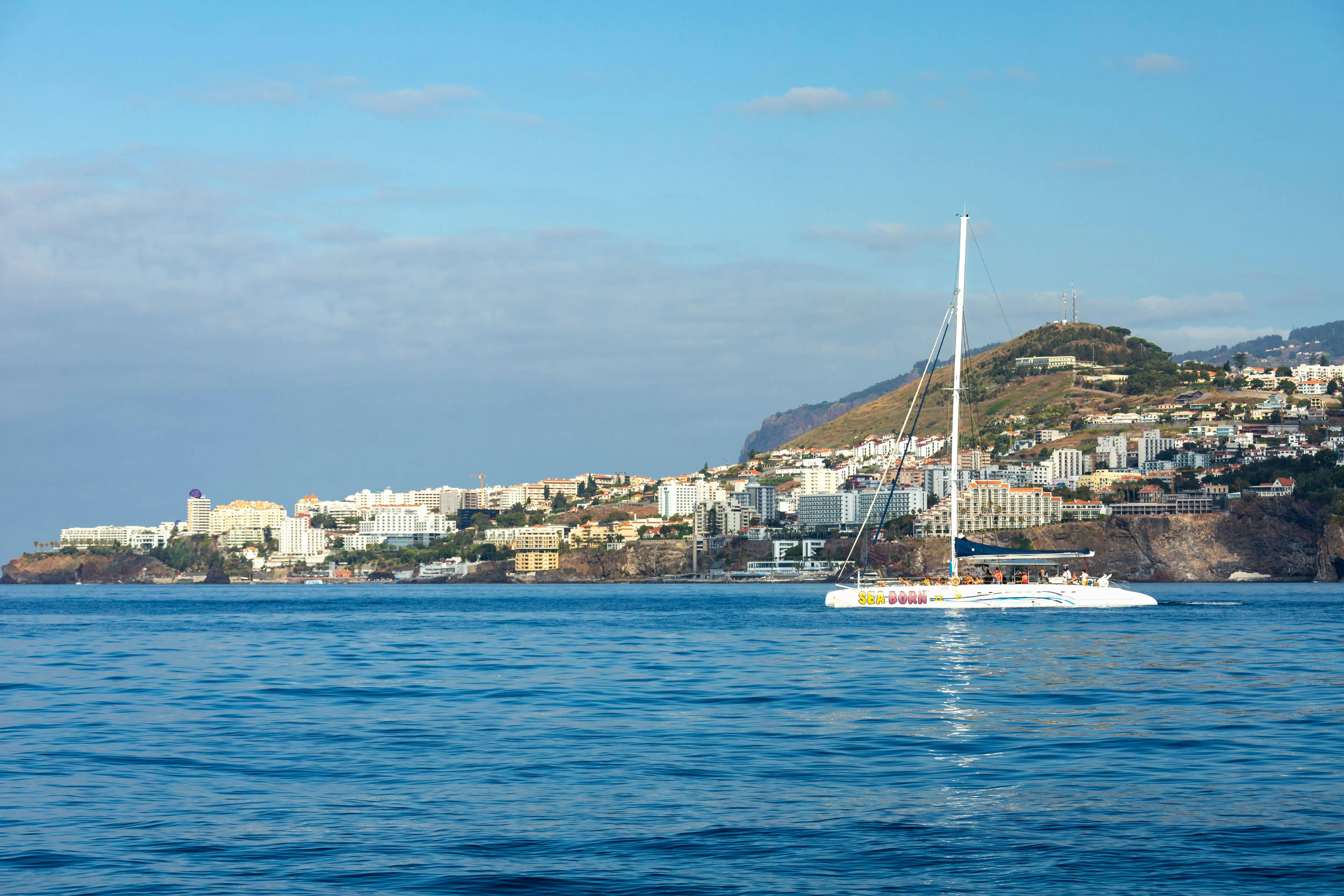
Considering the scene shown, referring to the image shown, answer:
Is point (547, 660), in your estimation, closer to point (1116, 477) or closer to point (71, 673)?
point (71, 673)

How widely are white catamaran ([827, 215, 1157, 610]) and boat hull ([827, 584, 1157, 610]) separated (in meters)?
0.02

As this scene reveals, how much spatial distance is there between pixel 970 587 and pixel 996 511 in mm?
107353

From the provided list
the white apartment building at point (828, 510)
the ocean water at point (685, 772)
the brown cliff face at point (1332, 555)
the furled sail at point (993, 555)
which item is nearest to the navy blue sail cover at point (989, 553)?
the furled sail at point (993, 555)

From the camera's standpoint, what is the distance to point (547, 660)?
27.6 meters

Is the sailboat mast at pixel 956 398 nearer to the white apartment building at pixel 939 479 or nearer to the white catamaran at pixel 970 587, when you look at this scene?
the white catamaran at pixel 970 587

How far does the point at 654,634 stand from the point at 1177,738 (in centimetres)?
2463

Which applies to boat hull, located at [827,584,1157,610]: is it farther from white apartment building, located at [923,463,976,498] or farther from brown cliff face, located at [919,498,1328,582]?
white apartment building, located at [923,463,976,498]

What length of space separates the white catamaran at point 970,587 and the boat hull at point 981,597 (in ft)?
0.07

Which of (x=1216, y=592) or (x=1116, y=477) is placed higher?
(x=1116, y=477)

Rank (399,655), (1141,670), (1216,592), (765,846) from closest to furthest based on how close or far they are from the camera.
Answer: (765,846)
(1141,670)
(399,655)
(1216,592)

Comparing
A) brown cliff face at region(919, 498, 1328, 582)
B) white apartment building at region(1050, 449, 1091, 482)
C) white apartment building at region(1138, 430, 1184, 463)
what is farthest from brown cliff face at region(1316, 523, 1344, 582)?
white apartment building at region(1050, 449, 1091, 482)

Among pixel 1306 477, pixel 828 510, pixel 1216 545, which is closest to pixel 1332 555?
pixel 1216 545

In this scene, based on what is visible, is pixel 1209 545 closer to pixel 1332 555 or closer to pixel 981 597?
pixel 1332 555

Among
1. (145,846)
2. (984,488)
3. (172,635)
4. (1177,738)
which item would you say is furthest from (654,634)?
(984,488)
